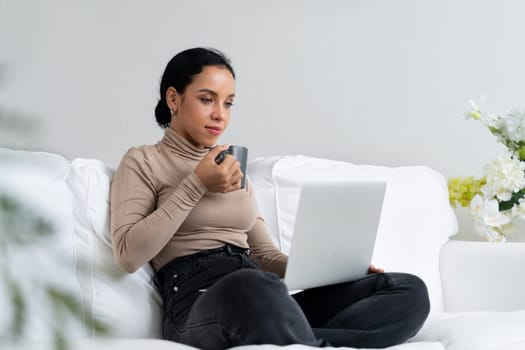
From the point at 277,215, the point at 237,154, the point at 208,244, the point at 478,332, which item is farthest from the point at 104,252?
the point at 478,332

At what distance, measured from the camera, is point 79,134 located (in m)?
2.46

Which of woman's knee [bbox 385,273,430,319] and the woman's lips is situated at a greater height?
the woman's lips

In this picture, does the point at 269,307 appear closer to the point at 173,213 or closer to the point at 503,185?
the point at 173,213

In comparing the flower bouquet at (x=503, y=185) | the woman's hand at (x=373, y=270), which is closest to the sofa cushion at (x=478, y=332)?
the woman's hand at (x=373, y=270)

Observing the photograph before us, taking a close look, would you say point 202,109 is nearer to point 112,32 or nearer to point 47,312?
point 112,32

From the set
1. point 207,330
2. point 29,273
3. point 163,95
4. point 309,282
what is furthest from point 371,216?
point 29,273

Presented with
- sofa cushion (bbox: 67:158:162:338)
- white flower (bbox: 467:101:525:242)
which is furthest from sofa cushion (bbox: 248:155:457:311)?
sofa cushion (bbox: 67:158:162:338)

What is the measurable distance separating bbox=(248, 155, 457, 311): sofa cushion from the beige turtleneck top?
0.19 meters

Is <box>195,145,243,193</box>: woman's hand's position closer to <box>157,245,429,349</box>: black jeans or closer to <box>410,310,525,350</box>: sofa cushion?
<box>157,245,429,349</box>: black jeans

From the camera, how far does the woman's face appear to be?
1.87 m

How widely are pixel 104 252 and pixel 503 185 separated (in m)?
1.34

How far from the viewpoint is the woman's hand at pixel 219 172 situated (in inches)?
65.0

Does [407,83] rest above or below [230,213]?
above

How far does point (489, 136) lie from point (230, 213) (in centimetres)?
136
